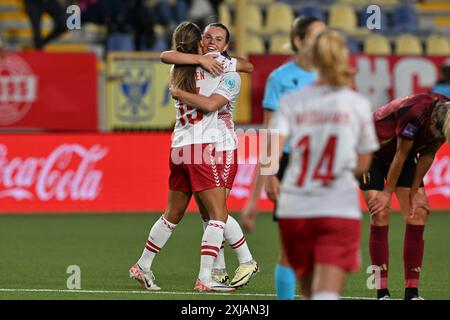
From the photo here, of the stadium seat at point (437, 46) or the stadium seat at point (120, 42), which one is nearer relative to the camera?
the stadium seat at point (120, 42)

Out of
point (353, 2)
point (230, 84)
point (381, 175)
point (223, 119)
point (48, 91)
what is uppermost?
point (353, 2)

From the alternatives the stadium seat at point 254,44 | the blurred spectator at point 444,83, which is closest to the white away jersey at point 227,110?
the blurred spectator at point 444,83

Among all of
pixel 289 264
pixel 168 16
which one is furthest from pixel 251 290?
pixel 168 16

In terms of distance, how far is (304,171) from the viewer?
20.7ft

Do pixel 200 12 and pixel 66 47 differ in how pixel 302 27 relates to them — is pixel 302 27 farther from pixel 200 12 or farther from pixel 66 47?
pixel 66 47

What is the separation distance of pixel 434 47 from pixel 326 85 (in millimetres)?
16264

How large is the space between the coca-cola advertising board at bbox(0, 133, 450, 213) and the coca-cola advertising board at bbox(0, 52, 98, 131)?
2.98ft

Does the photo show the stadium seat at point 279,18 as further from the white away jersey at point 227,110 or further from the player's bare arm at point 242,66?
the white away jersey at point 227,110

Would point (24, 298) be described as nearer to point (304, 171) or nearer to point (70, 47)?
point (304, 171)

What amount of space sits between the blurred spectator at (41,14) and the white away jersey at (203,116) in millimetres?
10966

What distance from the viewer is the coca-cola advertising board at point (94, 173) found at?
1678 centimetres

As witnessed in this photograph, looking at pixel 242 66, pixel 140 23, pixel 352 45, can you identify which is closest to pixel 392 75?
pixel 352 45

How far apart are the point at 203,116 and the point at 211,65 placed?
417 mm

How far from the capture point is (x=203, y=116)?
930 cm
